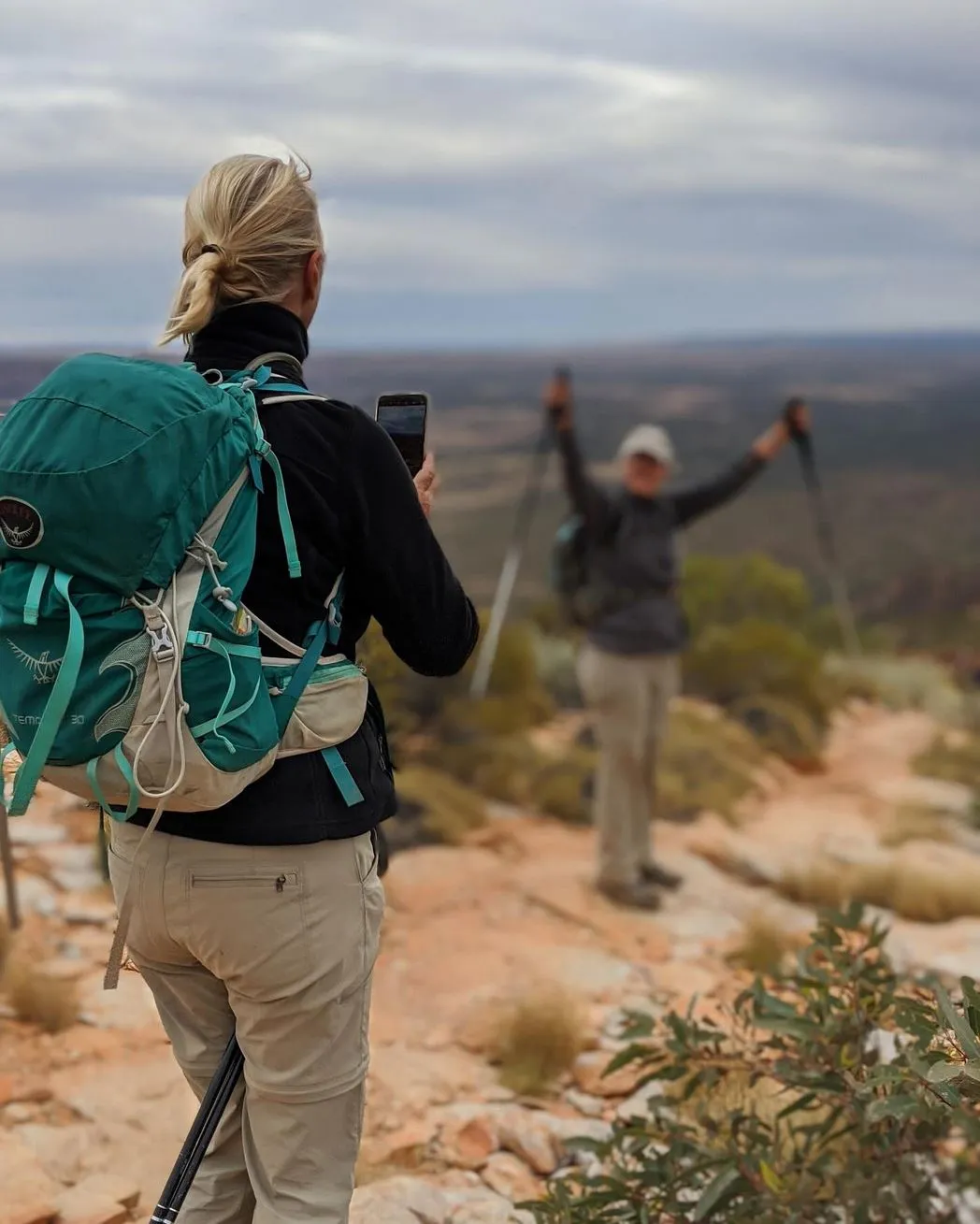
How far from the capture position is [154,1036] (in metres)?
4.11

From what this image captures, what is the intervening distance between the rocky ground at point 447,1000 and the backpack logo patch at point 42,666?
5.67 ft

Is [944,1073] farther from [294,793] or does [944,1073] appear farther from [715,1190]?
[294,793]

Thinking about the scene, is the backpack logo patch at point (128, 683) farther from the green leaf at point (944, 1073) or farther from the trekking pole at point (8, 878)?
the trekking pole at point (8, 878)

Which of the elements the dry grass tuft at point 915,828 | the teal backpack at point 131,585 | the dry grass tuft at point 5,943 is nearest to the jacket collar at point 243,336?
the teal backpack at point 131,585

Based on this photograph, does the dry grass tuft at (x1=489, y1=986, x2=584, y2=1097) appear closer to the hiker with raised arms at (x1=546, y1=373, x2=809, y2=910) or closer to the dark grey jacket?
the hiker with raised arms at (x1=546, y1=373, x2=809, y2=910)

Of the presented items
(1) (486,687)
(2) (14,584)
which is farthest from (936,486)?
(2) (14,584)

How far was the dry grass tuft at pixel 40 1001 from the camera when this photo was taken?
4.09m

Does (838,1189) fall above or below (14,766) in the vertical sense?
below

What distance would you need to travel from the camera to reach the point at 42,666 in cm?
173

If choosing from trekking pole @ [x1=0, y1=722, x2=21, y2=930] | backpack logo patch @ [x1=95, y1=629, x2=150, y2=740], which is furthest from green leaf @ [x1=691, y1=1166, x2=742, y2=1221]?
trekking pole @ [x1=0, y1=722, x2=21, y2=930]

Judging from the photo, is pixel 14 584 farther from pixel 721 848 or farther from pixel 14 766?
pixel 721 848

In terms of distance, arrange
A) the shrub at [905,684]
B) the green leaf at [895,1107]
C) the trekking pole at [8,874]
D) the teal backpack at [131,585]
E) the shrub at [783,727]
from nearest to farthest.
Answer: the teal backpack at [131,585], the green leaf at [895,1107], the trekking pole at [8,874], the shrub at [783,727], the shrub at [905,684]

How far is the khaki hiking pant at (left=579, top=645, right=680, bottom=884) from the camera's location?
5910 mm

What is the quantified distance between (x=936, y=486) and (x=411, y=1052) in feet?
122
